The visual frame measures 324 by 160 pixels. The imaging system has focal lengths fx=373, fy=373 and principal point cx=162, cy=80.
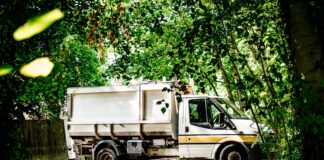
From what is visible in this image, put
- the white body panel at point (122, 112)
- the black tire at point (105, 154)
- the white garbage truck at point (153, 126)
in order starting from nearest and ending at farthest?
1. the white garbage truck at point (153, 126)
2. the white body panel at point (122, 112)
3. the black tire at point (105, 154)

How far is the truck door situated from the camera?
35.2 feet

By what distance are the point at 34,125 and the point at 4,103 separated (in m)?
11.0

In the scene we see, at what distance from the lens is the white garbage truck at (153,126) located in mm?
10680

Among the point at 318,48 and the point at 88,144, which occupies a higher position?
the point at 318,48

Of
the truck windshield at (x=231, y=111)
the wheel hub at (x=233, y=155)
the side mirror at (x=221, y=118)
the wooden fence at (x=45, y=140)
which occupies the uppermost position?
the truck windshield at (x=231, y=111)

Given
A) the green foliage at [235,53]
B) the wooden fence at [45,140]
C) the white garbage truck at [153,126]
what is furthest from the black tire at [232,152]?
the wooden fence at [45,140]

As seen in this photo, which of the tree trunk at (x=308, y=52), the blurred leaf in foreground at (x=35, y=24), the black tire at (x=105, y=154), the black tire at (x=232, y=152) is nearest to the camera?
the blurred leaf in foreground at (x=35, y=24)

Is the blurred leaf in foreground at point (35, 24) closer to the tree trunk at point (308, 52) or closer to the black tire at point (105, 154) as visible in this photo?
the tree trunk at point (308, 52)

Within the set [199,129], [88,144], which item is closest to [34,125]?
[88,144]

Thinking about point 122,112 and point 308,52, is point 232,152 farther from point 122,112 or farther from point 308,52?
point 308,52

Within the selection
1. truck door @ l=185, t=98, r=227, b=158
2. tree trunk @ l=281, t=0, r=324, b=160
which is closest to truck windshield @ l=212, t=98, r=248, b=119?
truck door @ l=185, t=98, r=227, b=158

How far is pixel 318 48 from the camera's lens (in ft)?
12.6

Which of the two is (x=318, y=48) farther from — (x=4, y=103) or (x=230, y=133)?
(x=230, y=133)

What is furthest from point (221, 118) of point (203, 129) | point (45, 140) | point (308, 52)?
point (45, 140)
